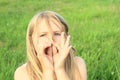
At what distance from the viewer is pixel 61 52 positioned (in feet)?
7.31

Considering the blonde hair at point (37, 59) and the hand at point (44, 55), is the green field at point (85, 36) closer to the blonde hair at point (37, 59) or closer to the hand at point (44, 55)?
the blonde hair at point (37, 59)

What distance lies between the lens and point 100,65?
3.73m

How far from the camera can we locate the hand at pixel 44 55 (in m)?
2.24

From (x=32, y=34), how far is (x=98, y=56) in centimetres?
164

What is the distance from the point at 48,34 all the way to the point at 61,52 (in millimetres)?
142

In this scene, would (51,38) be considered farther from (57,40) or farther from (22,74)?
(22,74)

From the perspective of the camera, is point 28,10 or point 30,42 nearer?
point 30,42

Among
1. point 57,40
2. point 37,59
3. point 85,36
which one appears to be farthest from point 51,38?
point 85,36

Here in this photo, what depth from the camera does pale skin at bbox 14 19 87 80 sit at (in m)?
2.24

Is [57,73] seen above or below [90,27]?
above

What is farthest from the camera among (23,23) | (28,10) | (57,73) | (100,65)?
(28,10)

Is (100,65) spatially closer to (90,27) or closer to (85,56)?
(85,56)

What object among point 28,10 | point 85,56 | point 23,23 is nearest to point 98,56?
point 85,56

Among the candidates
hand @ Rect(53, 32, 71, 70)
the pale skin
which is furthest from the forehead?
hand @ Rect(53, 32, 71, 70)
